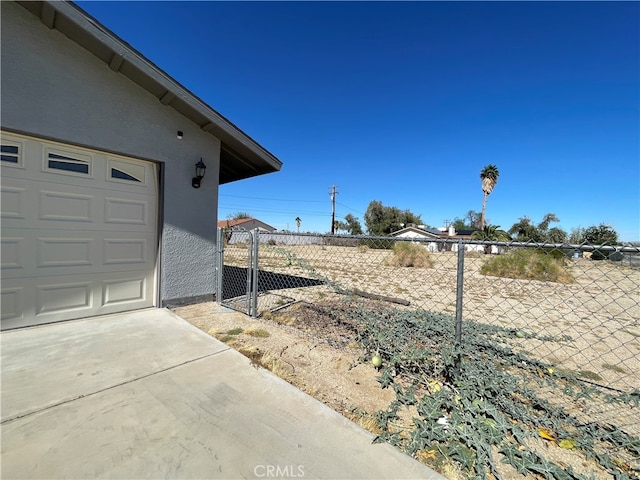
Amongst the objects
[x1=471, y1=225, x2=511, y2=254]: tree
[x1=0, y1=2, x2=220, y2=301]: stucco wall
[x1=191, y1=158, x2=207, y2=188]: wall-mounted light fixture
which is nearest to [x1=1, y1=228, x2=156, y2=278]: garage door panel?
[x1=0, y1=2, x2=220, y2=301]: stucco wall

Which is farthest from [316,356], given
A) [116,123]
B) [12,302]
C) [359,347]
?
[116,123]

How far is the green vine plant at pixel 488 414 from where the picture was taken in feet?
5.59

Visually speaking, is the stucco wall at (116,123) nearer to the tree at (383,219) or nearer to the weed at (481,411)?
the weed at (481,411)

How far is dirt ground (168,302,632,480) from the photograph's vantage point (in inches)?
80.3

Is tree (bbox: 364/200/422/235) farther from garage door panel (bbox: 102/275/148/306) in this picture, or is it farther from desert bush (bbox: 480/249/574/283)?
garage door panel (bbox: 102/275/148/306)

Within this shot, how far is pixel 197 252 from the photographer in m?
4.94

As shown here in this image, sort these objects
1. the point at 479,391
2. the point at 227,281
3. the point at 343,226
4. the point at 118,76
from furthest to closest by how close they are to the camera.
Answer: the point at 343,226 → the point at 227,281 → the point at 118,76 → the point at 479,391

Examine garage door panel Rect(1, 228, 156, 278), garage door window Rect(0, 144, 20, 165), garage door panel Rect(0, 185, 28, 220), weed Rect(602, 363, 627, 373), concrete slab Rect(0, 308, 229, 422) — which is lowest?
weed Rect(602, 363, 627, 373)

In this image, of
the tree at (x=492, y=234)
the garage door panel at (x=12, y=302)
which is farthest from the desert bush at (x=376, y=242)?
the tree at (x=492, y=234)

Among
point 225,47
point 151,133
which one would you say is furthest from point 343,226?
point 151,133

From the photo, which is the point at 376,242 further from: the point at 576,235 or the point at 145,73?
the point at 576,235

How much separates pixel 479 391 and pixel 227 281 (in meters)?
6.62

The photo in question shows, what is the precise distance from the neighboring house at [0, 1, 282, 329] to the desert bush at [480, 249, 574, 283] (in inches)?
445

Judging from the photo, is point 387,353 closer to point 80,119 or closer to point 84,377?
point 84,377
